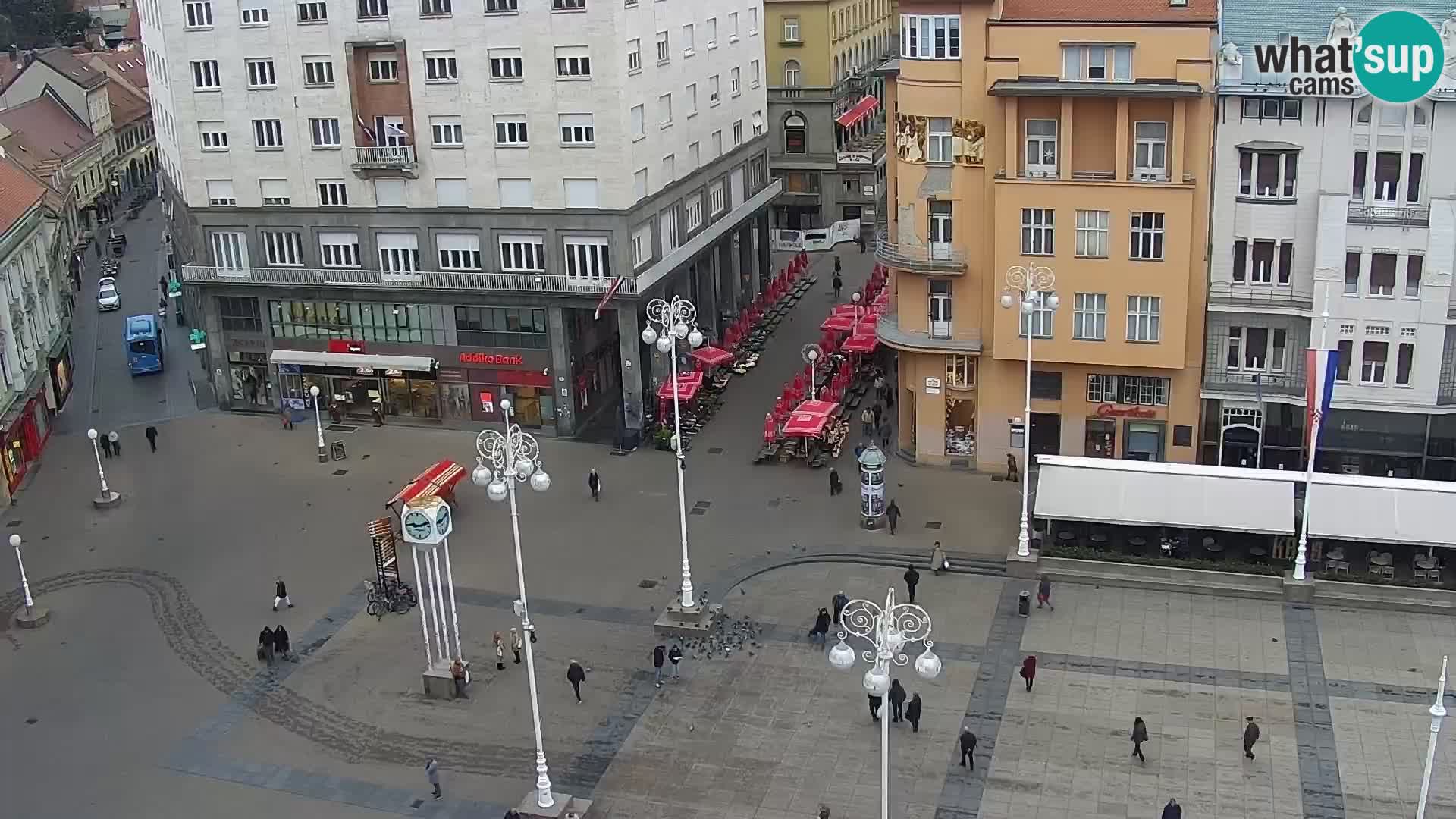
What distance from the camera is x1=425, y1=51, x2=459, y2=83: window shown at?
60906 millimetres

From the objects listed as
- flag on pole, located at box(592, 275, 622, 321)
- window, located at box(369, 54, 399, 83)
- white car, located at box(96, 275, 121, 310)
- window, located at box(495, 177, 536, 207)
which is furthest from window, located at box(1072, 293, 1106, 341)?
white car, located at box(96, 275, 121, 310)

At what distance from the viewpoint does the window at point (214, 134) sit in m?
65.0

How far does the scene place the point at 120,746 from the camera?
1608 inches

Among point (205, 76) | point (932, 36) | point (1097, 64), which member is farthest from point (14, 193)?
point (1097, 64)

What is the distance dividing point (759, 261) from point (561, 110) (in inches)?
1037

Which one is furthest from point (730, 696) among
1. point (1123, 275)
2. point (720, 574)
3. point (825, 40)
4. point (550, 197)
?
point (825, 40)

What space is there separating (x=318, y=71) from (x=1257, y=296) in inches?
1536

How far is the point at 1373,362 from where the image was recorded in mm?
50812

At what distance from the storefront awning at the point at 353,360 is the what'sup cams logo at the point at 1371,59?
36512mm

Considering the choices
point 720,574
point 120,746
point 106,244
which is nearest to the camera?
point 120,746

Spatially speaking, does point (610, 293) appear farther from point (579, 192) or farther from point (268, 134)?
point (268, 134)

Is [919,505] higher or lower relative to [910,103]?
lower

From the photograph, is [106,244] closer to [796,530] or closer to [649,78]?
[649,78]

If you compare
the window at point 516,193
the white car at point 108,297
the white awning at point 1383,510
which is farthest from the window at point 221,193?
the white awning at point 1383,510
